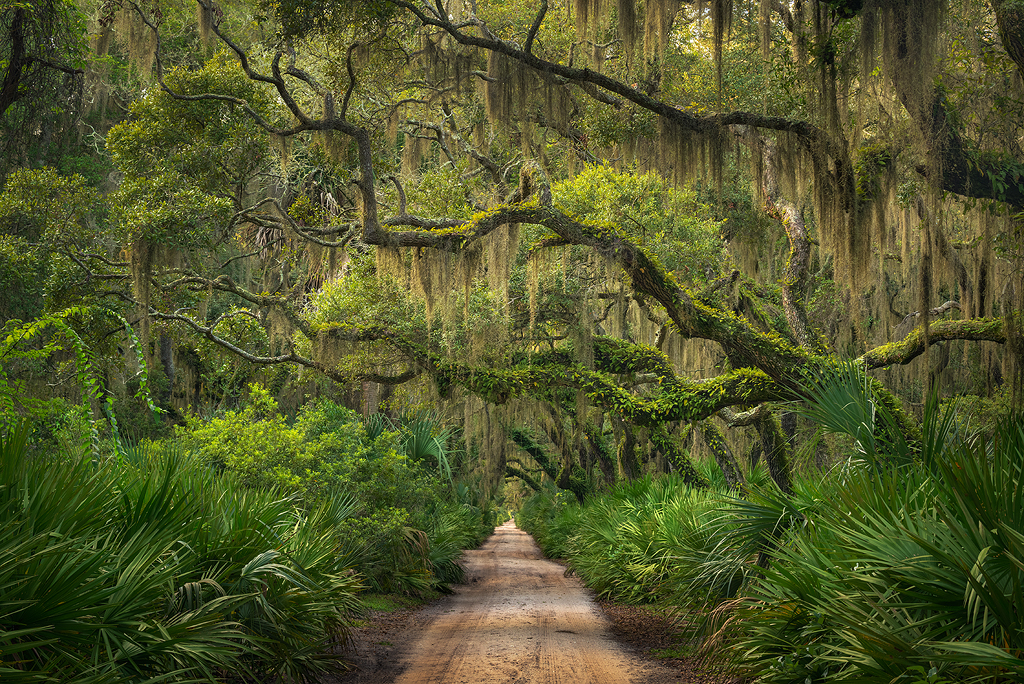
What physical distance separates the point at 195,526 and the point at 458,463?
2253cm

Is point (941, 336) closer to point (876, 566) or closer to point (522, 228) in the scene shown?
point (522, 228)

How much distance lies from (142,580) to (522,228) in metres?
10.3

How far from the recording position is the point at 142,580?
425cm

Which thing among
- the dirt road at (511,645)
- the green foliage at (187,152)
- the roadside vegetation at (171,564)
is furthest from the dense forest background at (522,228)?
the dirt road at (511,645)

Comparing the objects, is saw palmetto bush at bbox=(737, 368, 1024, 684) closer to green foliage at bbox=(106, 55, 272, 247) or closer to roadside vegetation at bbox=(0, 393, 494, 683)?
roadside vegetation at bbox=(0, 393, 494, 683)

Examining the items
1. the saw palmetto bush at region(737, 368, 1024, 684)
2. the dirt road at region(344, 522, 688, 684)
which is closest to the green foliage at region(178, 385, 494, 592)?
the dirt road at region(344, 522, 688, 684)

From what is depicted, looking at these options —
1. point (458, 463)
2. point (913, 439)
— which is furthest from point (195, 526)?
point (458, 463)

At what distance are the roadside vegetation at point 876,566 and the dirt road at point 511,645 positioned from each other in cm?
→ 108

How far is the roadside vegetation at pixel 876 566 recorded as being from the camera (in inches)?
139

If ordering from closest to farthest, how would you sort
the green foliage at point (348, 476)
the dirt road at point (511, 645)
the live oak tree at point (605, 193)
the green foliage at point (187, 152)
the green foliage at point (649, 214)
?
the dirt road at point (511, 645), the live oak tree at point (605, 193), the green foliage at point (348, 476), the green foliage at point (187, 152), the green foliage at point (649, 214)

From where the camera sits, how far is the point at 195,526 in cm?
553

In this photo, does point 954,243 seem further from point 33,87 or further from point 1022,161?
point 33,87

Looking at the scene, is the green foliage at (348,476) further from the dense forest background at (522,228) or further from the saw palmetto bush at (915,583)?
the saw palmetto bush at (915,583)

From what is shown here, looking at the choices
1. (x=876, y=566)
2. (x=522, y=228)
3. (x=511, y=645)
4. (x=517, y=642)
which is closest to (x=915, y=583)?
(x=876, y=566)
